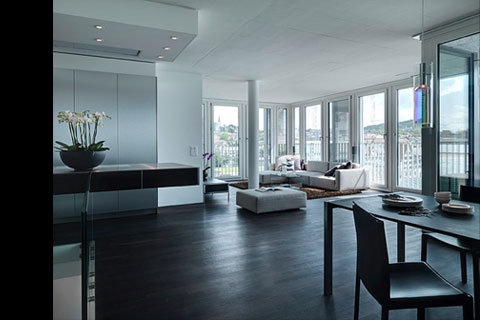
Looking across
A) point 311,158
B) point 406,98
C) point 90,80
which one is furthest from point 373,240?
point 311,158

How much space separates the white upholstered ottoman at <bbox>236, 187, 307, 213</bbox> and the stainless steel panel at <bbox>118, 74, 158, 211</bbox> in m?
A: 1.57

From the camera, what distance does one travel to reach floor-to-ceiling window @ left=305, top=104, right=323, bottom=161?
31.0 feet

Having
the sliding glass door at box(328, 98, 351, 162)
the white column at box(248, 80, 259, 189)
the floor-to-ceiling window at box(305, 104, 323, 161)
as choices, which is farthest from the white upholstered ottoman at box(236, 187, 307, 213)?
the floor-to-ceiling window at box(305, 104, 323, 161)

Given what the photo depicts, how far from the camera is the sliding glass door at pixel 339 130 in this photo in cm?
841

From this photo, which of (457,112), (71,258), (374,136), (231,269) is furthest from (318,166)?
(71,258)

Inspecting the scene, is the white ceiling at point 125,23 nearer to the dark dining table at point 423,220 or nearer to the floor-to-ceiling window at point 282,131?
the dark dining table at point 423,220

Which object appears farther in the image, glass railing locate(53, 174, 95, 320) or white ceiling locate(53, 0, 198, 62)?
white ceiling locate(53, 0, 198, 62)

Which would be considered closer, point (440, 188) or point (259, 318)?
point (259, 318)

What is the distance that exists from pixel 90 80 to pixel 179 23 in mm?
2168

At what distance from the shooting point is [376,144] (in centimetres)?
766

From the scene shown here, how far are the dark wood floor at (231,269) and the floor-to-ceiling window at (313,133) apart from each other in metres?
5.20

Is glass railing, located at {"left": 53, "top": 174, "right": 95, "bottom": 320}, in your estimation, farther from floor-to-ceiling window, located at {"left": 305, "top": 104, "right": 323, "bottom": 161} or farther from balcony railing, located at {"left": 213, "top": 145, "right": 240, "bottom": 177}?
floor-to-ceiling window, located at {"left": 305, "top": 104, "right": 323, "bottom": 161}

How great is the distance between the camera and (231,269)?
276 centimetres

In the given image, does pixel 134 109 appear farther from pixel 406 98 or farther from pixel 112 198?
pixel 406 98
